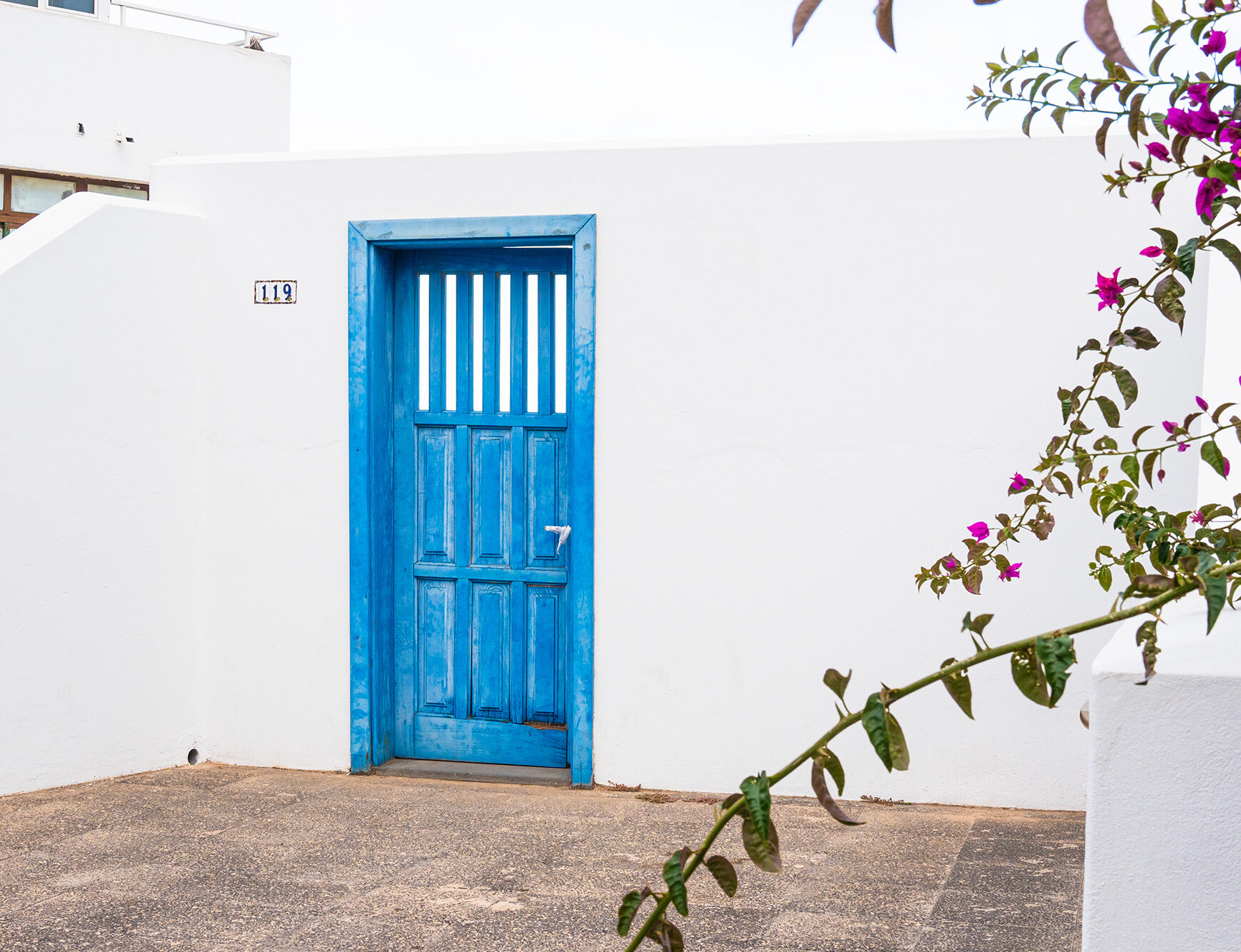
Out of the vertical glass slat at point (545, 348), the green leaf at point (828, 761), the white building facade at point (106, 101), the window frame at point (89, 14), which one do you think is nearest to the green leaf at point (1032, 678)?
the green leaf at point (828, 761)

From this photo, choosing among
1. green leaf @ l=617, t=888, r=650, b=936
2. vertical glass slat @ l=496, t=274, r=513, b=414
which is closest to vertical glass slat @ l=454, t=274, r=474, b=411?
vertical glass slat @ l=496, t=274, r=513, b=414

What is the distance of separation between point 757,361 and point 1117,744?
2.98 m

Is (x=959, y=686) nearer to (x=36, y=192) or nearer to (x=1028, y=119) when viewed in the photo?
(x=1028, y=119)

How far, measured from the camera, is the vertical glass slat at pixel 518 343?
4.51m

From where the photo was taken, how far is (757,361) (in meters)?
4.19

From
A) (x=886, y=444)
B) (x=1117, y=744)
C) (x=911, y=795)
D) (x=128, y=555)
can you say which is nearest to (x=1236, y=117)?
(x=1117, y=744)

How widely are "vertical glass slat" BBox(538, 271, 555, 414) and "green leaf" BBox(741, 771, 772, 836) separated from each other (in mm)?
3673

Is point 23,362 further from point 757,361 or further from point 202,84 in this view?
point 202,84

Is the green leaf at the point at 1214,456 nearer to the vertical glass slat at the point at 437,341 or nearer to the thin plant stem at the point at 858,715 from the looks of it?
the thin plant stem at the point at 858,715

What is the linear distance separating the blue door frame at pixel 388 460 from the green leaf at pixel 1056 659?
3.44m

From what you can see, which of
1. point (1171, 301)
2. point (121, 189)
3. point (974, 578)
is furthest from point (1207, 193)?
point (121, 189)

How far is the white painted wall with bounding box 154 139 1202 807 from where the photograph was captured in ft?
13.1

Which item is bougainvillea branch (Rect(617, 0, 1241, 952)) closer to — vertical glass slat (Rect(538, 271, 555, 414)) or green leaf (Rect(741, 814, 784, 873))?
green leaf (Rect(741, 814, 784, 873))

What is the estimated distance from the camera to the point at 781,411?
165 inches
